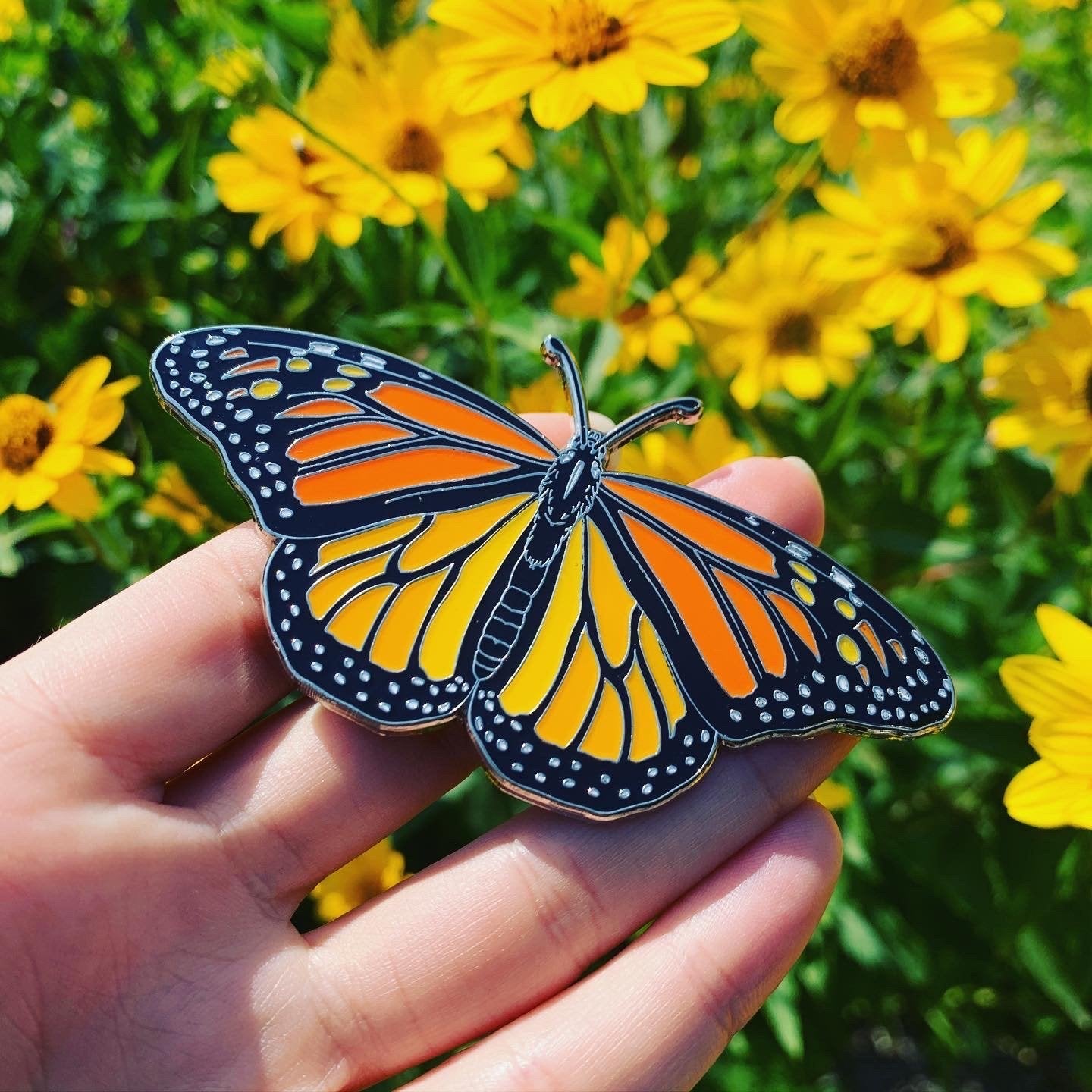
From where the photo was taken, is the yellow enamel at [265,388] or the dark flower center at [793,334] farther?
the dark flower center at [793,334]

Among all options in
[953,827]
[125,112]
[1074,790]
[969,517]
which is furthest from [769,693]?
[125,112]

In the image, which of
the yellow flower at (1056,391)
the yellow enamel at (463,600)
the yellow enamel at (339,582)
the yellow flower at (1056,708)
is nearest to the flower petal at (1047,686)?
the yellow flower at (1056,708)

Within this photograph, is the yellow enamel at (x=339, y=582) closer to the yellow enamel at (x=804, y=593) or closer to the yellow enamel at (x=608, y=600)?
the yellow enamel at (x=608, y=600)

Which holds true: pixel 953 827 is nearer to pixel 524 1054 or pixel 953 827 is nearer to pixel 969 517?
pixel 969 517

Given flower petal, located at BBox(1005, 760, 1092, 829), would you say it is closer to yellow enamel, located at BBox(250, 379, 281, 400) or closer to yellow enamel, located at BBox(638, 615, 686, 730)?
yellow enamel, located at BBox(638, 615, 686, 730)

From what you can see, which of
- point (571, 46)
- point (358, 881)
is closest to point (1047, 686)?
point (571, 46)

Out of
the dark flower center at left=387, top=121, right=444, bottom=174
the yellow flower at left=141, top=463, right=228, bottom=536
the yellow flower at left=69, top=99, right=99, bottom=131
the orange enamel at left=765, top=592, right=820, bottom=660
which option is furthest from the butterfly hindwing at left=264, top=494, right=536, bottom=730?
the yellow flower at left=69, top=99, right=99, bottom=131
